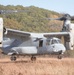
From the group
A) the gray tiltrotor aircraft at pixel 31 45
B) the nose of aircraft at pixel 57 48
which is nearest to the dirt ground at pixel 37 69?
the nose of aircraft at pixel 57 48

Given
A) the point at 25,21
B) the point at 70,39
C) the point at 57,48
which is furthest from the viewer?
the point at 25,21

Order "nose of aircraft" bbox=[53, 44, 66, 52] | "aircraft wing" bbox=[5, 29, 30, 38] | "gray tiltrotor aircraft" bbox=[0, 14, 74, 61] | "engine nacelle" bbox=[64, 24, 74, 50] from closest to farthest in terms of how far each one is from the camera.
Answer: "nose of aircraft" bbox=[53, 44, 66, 52]
"gray tiltrotor aircraft" bbox=[0, 14, 74, 61]
"aircraft wing" bbox=[5, 29, 30, 38]
"engine nacelle" bbox=[64, 24, 74, 50]

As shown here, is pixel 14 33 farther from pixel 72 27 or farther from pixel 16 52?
pixel 72 27

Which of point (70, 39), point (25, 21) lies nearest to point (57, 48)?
point (70, 39)

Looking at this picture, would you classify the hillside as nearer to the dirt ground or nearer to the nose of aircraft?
the nose of aircraft

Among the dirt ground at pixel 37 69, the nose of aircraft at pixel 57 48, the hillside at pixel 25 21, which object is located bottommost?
the hillside at pixel 25 21

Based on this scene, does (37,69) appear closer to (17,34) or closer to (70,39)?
(17,34)

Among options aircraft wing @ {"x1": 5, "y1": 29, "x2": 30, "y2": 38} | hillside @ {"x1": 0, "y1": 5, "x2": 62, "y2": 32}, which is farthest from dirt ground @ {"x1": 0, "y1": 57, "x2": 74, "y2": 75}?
hillside @ {"x1": 0, "y1": 5, "x2": 62, "y2": 32}

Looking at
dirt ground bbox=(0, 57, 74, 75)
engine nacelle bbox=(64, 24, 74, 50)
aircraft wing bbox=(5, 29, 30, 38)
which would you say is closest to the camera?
dirt ground bbox=(0, 57, 74, 75)

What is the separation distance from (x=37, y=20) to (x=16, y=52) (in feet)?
309

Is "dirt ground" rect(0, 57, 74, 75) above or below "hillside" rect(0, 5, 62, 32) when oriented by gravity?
above

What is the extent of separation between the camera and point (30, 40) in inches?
1278

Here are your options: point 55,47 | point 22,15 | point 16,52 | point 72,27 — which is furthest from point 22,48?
point 22,15

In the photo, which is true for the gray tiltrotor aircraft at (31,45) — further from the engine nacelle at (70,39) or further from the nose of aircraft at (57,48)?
the engine nacelle at (70,39)
